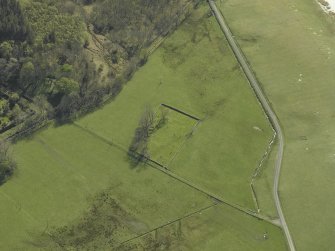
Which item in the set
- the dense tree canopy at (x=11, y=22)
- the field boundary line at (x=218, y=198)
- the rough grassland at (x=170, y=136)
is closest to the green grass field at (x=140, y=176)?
the rough grassland at (x=170, y=136)

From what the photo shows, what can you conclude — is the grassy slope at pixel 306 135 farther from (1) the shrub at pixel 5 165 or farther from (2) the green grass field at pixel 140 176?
(1) the shrub at pixel 5 165

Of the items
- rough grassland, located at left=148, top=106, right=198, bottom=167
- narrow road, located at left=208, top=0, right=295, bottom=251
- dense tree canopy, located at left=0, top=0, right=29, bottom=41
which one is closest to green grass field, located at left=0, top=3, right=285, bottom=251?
rough grassland, located at left=148, top=106, right=198, bottom=167

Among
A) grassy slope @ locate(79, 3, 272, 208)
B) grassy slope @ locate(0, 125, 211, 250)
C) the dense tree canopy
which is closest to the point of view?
grassy slope @ locate(0, 125, 211, 250)

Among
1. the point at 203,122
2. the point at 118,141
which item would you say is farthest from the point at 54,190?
the point at 203,122

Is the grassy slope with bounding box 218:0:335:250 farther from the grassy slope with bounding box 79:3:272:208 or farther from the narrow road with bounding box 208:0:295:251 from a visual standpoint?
the grassy slope with bounding box 79:3:272:208

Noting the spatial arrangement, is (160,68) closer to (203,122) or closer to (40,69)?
(203,122)

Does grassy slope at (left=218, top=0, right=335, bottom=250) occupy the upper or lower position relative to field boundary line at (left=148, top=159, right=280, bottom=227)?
upper
